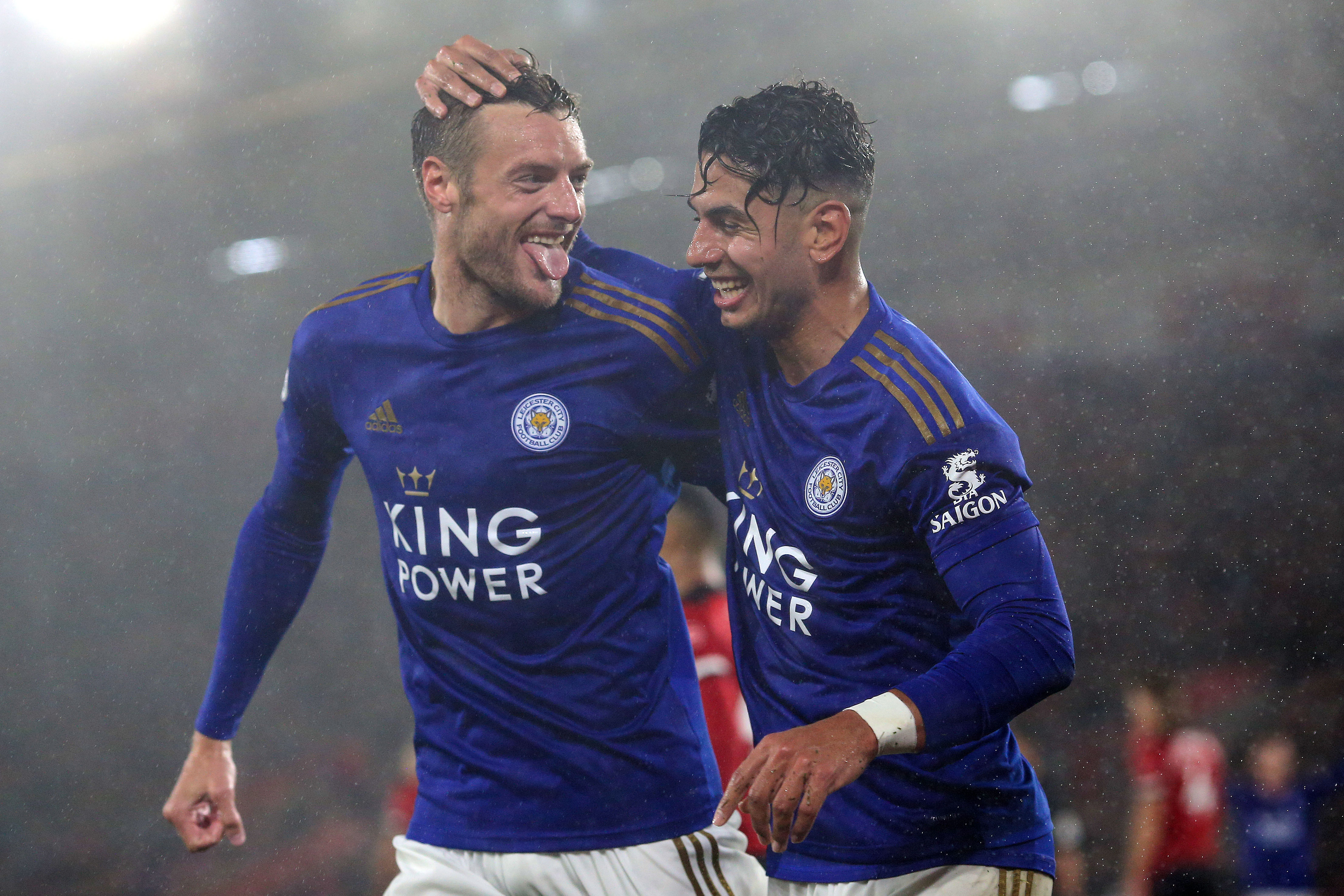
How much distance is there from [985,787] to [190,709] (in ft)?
12.6

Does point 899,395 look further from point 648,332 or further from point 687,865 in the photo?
point 687,865

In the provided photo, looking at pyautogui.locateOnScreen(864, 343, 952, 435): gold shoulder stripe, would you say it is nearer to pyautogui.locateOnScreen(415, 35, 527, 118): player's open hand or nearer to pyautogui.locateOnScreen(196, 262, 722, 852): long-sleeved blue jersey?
pyautogui.locateOnScreen(196, 262, 722, 852): long-sleeved blue jersey

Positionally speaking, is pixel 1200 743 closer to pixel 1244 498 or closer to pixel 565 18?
pixel 1244 498

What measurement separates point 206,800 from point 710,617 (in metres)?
0.84

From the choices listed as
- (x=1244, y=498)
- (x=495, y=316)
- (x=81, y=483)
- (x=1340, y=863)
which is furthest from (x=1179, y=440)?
(x=81, y=483)

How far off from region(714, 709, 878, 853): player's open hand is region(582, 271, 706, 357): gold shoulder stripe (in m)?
0.54

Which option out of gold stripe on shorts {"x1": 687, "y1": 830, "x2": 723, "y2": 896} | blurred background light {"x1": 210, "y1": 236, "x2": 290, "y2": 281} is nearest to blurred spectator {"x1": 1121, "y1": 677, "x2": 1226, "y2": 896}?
gold stripe on shorts {"x1": 687, "y1": 830, "x2": 723, "y2": 896}

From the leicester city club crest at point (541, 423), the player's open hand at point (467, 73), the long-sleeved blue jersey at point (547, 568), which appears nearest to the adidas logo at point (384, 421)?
the long-sleeved blue jersey at point (547, 568)

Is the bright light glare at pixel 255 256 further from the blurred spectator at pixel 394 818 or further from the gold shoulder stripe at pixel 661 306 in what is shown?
the gold shoulder stripe at pixel 661 306

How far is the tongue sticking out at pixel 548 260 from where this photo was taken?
1.28m

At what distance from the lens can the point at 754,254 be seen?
3.84ft

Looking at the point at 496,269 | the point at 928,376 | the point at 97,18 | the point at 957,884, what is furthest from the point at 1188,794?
the point at 97,18

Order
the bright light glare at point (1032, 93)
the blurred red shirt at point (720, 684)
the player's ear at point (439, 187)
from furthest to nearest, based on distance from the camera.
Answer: the bright light glare at point (1032, 93), the blurred red shirt at point (720, 684), the player's ear at point (439, 187)

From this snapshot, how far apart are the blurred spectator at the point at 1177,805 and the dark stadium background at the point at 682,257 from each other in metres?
0.08
